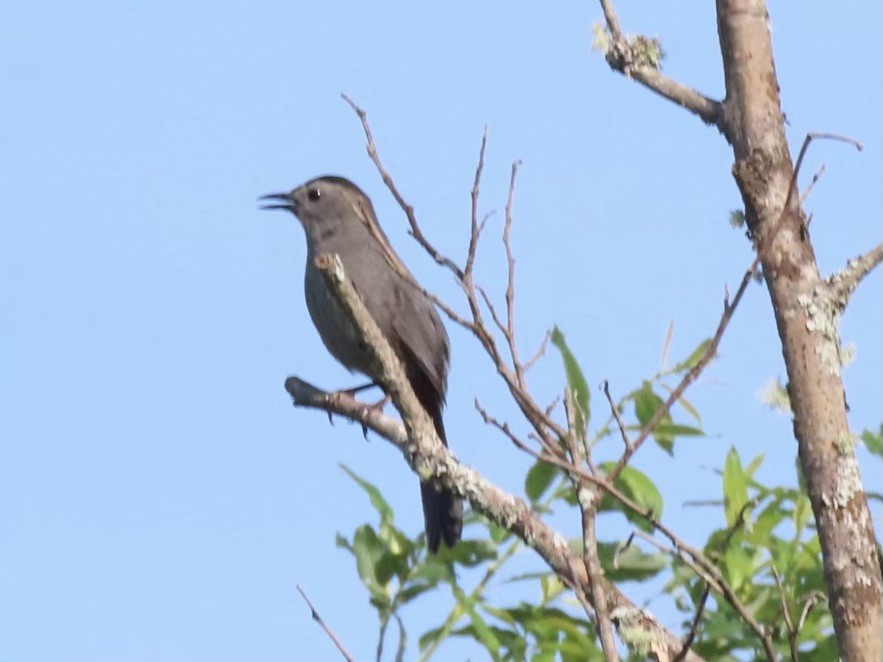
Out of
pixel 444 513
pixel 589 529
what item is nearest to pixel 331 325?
pixel 444 513

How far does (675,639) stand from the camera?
143 inches

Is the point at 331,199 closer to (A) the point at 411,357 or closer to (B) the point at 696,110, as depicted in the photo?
(A) the point at 411,357

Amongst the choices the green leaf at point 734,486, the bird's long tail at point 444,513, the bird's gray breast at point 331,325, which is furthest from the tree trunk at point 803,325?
the bird's gray breast at point 331,325

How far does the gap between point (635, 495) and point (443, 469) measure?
2.18 ft

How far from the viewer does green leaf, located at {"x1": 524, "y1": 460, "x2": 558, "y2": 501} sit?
415 centimetres

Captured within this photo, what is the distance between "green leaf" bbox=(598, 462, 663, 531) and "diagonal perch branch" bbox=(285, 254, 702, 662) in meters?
0.17

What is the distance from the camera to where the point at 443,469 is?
14.2 ft

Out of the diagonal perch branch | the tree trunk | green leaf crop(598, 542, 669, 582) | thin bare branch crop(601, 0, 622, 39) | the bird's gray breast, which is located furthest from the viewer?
the bird's gray breast

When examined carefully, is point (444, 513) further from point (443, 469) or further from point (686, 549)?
point (686, 549)

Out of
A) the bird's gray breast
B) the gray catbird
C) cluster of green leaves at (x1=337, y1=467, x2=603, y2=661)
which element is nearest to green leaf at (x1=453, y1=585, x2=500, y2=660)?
cluster of green leaves at (x1=337, y1=467, x2=603, y2=661)

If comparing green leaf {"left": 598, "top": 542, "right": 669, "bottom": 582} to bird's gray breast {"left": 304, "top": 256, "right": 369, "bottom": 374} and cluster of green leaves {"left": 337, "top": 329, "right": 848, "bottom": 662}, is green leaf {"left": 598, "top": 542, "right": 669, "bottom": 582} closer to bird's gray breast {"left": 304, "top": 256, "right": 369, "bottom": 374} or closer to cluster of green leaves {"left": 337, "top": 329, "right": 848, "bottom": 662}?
cluster of green leaves {"left": 337, "top": 329, "right": 848, "bottom": 662}

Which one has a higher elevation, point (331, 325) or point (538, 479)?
point (331, 325)

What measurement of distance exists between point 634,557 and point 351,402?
1.67m

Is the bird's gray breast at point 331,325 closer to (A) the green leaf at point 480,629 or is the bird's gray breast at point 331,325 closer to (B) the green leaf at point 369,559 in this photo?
(B) the green leaf at point 369,559
